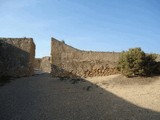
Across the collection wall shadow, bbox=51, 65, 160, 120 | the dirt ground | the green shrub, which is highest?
the green shrub

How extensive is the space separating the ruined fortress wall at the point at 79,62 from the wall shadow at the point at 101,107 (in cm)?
348

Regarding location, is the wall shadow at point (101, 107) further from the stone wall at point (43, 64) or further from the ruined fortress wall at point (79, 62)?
the stone wall at point (43, 64)

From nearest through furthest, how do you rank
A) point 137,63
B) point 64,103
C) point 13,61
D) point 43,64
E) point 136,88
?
point 64,103
point 136,88
point 137,63
point 13,61
point 43,64

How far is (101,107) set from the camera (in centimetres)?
1159

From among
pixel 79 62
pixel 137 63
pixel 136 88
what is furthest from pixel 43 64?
pixel 136 88

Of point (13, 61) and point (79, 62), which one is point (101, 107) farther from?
point (13, 61)

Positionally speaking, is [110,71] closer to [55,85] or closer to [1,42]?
[55,85]

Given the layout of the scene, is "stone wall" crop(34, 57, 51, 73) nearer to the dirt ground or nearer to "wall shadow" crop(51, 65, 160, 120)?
the dirt ground

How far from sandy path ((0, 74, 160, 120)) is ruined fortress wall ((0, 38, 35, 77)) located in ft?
6.06

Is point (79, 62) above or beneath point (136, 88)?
above

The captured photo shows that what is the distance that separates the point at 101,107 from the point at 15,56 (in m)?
9.34

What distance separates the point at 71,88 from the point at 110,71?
4910 mm

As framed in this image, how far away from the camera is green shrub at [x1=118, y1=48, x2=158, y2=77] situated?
1759 cm

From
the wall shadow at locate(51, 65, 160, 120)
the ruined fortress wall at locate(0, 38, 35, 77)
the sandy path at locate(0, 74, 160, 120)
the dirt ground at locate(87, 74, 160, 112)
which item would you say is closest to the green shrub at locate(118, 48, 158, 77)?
the dirt ground at locate(87, 74, 160, 112)
